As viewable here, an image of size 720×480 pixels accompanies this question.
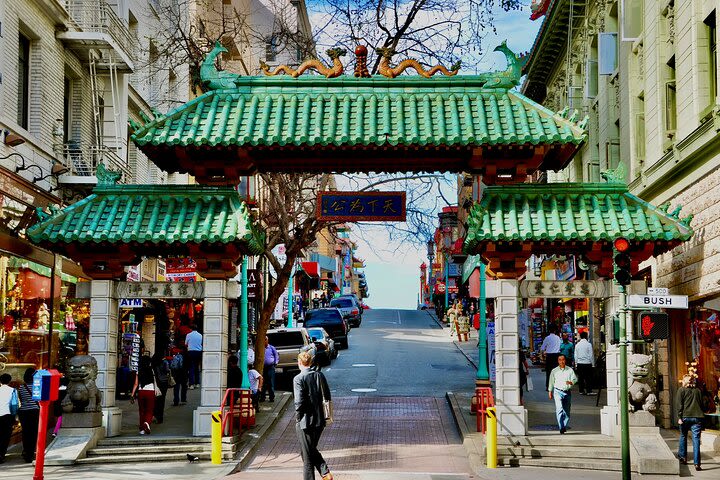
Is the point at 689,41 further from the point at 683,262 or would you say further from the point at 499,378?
the point at 499,378

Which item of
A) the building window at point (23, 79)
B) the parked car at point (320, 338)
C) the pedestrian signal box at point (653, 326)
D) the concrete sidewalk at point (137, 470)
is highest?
the building window at point (23, 79)

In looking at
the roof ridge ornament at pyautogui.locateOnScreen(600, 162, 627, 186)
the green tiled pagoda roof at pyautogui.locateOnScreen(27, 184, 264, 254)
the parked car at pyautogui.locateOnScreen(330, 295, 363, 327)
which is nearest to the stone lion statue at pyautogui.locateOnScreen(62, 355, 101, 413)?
the green tiled pagoda roof at pyautogui.locateOnScreen(27, 184, 264, 254)

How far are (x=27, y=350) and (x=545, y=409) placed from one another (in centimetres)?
1235

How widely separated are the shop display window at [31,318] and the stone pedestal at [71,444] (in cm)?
294

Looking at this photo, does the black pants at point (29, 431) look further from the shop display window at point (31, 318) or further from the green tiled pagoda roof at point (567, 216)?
the green tiled pagoda roof at point (567, 216)

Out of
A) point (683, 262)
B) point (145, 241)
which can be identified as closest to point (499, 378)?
point (683, 262)

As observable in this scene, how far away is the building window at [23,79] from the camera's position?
2142 centimetres

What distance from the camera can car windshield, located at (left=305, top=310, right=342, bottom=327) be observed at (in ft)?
141

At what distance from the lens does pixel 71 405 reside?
16594mm

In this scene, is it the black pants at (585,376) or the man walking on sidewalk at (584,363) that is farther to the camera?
the black pants at (585,376)

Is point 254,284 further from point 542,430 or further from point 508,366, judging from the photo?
point 508,366

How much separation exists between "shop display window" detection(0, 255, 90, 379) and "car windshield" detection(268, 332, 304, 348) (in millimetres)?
8289

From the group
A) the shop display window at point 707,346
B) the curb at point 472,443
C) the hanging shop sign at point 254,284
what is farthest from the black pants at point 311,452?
the hanging shop sign at point 254,284

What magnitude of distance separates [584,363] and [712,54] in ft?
35.0
